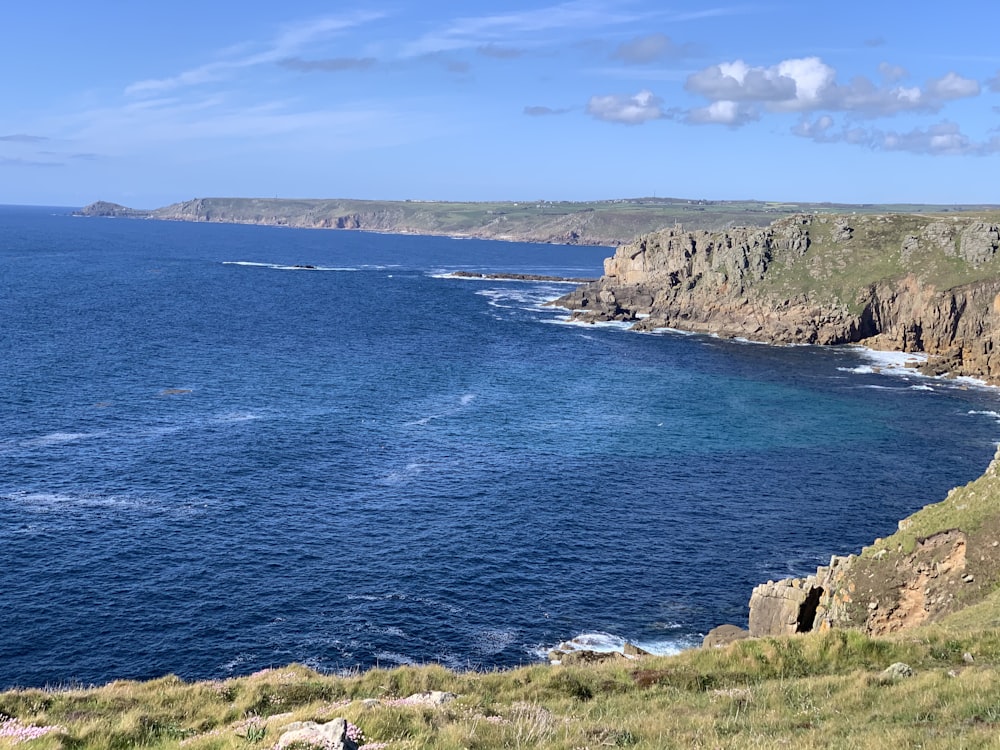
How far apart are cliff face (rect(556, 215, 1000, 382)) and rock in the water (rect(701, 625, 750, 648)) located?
A: 97.6m

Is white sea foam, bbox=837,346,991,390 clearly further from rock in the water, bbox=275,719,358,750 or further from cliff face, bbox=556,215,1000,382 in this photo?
rock in the water, bbox=275,719,358,750

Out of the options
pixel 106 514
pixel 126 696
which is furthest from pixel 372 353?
pixel 126 696

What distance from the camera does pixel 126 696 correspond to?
28516 millimetres

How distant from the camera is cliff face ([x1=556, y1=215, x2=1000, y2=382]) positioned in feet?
493

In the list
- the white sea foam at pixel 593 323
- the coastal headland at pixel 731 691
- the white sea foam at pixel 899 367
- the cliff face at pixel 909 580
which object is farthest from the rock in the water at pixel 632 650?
the white sea foam at pixel 593 323

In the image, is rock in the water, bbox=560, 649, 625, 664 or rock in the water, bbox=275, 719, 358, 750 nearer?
rock in the water, bbox=275, 719, 358, 750

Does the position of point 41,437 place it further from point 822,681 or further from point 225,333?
point 822,681

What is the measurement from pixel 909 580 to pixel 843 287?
5294 inches

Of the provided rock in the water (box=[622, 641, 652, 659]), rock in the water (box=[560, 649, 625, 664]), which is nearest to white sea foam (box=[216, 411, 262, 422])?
rock in the water (box=[622, 641, 652, 659])

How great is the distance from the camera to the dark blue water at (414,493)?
182 feet

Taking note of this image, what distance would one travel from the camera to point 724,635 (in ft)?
172

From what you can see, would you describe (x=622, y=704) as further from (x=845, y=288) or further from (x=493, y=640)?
(x=845, y=288)

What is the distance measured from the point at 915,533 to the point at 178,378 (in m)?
96.8

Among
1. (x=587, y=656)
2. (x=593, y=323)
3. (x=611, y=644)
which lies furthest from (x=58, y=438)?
(x=593, y=323)
